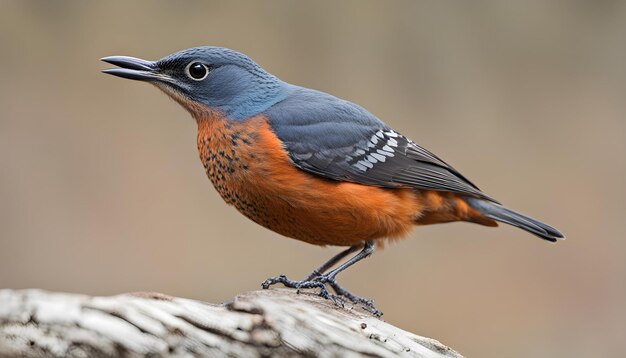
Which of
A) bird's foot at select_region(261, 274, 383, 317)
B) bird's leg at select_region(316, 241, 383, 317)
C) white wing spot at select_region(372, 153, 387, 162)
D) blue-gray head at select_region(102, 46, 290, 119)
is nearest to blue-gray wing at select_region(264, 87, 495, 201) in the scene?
white wing spot at select_region(372, 153, 387, 162)

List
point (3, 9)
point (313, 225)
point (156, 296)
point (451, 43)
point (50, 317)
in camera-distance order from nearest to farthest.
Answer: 1. point (50, 317)
2. point (156, 296)
3. point (313, 225)
4. point (3, 9)
5. point (451, 43)

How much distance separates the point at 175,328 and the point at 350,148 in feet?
6.43

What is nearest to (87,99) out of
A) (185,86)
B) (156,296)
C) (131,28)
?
(131,28)

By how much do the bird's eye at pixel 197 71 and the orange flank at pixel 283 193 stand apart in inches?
8.6

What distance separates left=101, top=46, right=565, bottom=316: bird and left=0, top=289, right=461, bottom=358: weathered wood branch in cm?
77

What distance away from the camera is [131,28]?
7.25 metres

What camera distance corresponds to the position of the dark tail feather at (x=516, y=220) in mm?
5098

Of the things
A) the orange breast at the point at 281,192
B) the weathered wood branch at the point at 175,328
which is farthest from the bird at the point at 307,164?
the weathered wood branch at the point at 175,328

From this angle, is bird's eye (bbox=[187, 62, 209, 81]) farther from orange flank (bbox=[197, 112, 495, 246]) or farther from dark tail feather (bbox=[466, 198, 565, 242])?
dark tail feather (bbox=[466, 198, 565, 242])

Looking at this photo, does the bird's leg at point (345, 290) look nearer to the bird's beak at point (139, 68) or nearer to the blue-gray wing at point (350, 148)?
the blue-gray wing at point (350, 148)

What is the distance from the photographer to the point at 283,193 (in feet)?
14.1

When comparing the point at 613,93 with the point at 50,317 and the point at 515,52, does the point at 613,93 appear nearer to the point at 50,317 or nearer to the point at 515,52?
the point at 515,52

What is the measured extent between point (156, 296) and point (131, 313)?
20cm

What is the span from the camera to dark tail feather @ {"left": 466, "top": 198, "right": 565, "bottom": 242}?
201 inches
